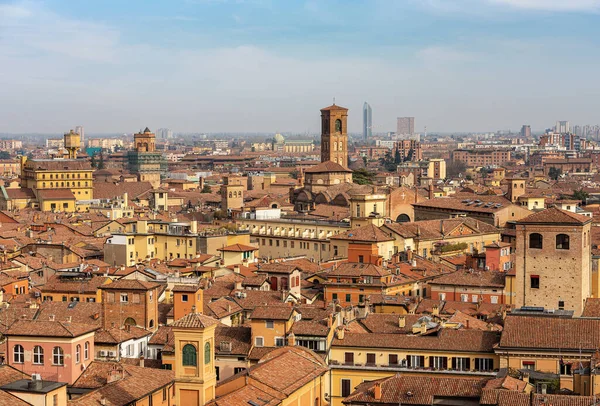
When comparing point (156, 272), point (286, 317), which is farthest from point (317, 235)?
point (286, 317)

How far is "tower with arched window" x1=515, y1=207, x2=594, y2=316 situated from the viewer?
3056 cm

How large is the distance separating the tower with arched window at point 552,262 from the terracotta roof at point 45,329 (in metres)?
12.6

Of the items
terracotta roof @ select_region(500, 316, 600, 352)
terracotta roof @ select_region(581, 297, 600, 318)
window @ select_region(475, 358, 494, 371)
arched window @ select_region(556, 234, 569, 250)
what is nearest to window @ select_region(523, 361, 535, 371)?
terracotta roof @ select_region(500, 316, 600, 352)

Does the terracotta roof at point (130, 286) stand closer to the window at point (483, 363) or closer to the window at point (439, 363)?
the window at point (439, 363)

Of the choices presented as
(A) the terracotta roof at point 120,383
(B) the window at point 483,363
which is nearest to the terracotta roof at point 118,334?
(A) the terracotta roof at point 120,383

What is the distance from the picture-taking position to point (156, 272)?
37875 millimetres

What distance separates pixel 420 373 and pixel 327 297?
1111cm

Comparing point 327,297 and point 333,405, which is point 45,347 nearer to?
point 333,405

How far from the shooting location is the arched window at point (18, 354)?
78.8 ft

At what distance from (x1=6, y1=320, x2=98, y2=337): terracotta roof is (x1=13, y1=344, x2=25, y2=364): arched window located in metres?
0.30

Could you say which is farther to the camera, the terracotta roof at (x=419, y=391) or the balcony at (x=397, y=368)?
the balcony at (x=397, y=368)

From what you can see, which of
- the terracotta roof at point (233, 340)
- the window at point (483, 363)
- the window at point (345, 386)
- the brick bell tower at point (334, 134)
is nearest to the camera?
the window at point (483, 363)

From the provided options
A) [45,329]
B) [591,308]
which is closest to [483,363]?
[591,308]

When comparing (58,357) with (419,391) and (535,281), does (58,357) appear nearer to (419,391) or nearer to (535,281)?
(419,391)
